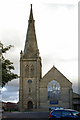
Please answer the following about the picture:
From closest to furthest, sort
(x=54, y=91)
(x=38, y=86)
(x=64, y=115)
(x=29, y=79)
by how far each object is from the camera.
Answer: (x=64, y=115) < (x=29, y=79) < (x=38, y=86) < (x=54, y=91)

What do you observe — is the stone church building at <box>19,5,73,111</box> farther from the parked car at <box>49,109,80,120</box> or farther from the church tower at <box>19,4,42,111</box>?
the parked car at <box>49,109,80,120</box>

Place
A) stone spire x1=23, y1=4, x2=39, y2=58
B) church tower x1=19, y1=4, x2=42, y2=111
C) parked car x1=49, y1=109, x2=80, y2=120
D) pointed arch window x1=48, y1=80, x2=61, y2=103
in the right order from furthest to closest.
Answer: stone spire x1=23, y1=4, x2=39, y2=58, pointed arch window x1=48, y1=80, x2=61, y2=103, church tower x1=19, y1=4, x2=42, y2=111, parked car x1=49, y1=109, x2=80, y2=120

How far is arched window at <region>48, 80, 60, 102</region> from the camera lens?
78.0 metres

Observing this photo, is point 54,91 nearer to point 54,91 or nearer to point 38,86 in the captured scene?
point 54,91

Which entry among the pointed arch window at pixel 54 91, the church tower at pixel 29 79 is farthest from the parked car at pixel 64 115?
the pointed arch window at pixel 54 91

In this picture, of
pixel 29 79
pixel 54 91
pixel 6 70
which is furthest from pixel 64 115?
pixel 54 91

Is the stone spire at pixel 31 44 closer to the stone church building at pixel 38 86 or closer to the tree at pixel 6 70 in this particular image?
the stone church building at pixel 38 86

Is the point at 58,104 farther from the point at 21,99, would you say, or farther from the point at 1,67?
the point at 1,67

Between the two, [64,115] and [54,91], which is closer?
[64,115]

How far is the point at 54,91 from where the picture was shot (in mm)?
78375

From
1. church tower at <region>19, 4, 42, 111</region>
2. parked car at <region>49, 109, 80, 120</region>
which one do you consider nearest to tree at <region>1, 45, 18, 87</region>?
parked car at <region>49, 109, 80, 120</region>

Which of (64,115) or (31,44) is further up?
(31,44)

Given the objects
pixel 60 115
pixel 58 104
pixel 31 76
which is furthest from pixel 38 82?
pixel 60 115

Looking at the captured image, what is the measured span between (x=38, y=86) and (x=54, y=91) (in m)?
4.14
